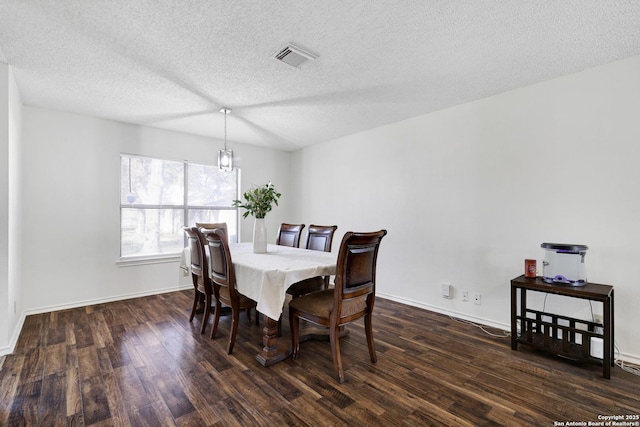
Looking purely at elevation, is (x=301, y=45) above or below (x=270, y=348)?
above

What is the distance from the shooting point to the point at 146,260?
4.17 meters

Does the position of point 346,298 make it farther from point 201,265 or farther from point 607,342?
point 607,342

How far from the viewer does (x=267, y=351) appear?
2.29 meters

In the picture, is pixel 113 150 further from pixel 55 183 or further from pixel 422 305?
pixel 422 305

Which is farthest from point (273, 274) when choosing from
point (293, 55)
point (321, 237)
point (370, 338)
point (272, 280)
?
point (293, 55)

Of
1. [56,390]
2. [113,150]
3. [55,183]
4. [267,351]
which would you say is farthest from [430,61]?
[55,183]

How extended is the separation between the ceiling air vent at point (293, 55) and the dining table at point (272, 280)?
1.65m

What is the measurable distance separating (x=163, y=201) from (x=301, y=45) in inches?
131

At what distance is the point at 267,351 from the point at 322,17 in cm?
240

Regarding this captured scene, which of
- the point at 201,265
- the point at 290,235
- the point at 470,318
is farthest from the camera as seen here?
the point at 290,235

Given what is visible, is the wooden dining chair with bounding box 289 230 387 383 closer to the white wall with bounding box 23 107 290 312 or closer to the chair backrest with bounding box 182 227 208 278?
the chair backrest with bounding box 182 227 208 278

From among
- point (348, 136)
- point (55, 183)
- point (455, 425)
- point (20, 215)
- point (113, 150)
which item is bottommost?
point (455, 425)

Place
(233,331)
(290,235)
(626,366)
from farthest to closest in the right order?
(290,235) → (233,331) → (626,366)

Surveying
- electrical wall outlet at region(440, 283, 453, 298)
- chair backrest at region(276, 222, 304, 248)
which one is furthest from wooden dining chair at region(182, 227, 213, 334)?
electrical wall outlet at region(440, 283, 453, 298)
